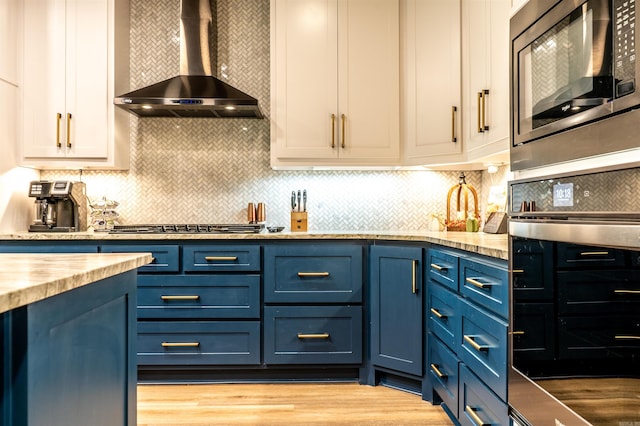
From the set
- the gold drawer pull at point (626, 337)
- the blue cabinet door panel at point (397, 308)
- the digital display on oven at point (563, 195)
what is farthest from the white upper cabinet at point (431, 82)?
the gold drawer pull at point (626, 337)

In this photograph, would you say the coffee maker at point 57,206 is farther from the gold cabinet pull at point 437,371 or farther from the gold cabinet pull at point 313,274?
the gold cabinet pull at point 437,371

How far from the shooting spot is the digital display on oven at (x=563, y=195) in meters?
1.00

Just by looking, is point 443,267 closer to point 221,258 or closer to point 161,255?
point 221,258

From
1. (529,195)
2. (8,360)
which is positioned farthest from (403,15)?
(8,360)

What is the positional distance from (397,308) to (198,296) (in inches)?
43.8

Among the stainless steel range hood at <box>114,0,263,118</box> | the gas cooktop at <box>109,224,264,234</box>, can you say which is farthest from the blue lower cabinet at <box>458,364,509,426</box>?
the stainless steel range hood at <box>114,0,263,118</box>

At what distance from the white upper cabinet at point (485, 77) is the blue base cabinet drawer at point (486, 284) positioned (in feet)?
2.15

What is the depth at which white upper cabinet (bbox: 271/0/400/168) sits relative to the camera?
9.55 feet

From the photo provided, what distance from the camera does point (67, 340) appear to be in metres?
0.96

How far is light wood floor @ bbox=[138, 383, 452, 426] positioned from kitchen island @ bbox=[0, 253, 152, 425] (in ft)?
2.96

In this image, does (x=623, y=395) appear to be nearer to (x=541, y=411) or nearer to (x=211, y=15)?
(x=541, y=411)

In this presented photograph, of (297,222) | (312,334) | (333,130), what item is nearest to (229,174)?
(297,222)

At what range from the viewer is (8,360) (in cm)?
79

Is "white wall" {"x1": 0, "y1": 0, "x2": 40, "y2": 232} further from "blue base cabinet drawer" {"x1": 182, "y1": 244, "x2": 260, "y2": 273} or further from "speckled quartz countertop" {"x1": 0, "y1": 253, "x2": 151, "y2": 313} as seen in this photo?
"speckled quartz countertop" {"x1": 0, "y1": 253, "x2": 151, "y2": 313}
